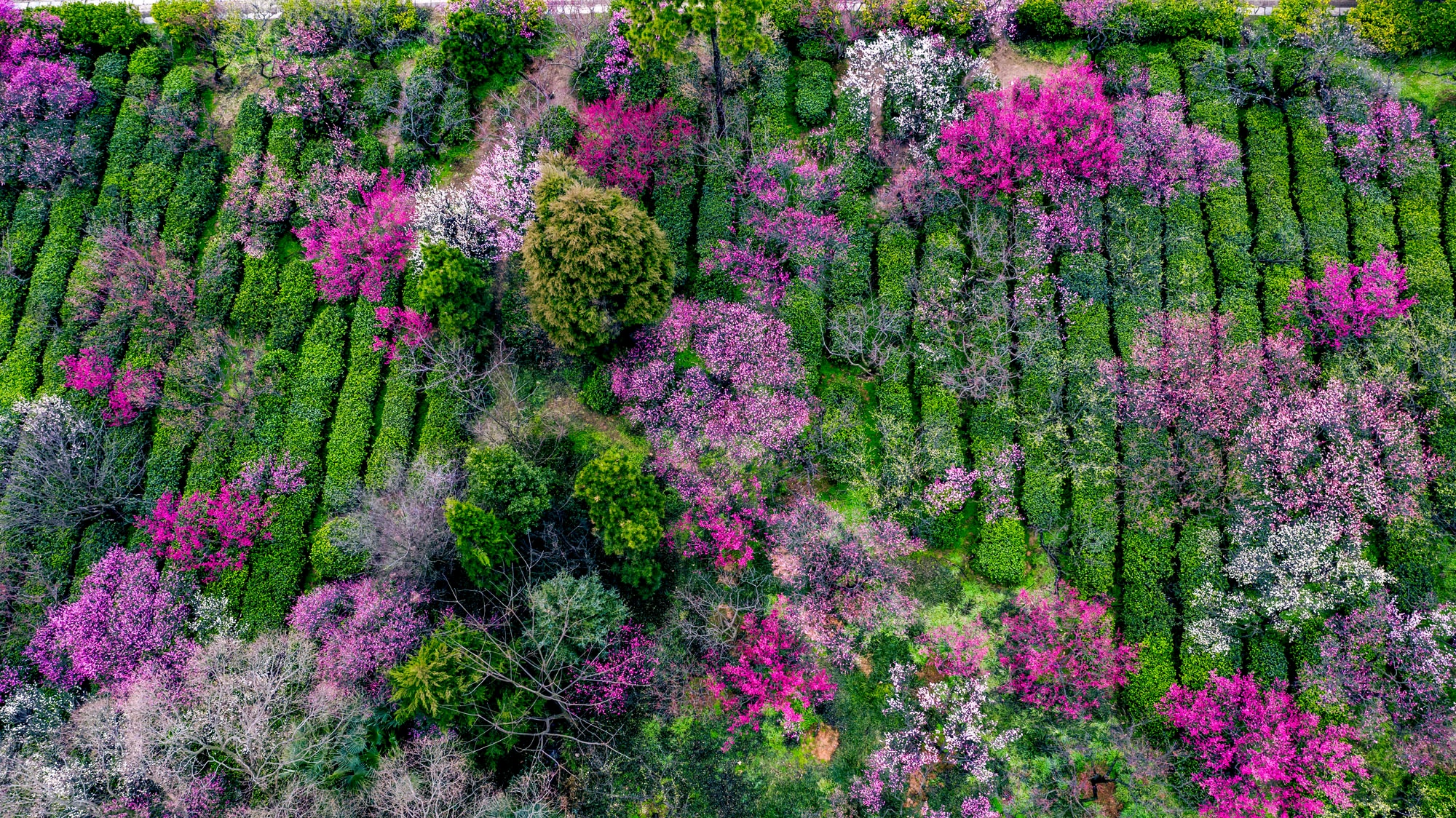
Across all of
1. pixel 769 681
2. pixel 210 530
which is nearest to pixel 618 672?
pixel 769 681

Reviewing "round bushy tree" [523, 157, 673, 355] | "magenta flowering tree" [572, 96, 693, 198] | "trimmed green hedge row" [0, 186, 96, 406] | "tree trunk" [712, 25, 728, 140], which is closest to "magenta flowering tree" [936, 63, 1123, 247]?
"tree trunk" [712, 25, 728, 140]

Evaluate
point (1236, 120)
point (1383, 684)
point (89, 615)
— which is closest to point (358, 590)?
point (89, 615)

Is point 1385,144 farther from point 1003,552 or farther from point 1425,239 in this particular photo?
point 1003,552

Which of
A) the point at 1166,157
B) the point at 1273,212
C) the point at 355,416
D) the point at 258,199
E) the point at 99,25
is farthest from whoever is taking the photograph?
the point at 99,25

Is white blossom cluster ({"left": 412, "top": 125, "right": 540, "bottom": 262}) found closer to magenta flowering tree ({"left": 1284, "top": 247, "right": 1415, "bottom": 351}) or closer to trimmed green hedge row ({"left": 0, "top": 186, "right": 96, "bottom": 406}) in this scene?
trimmed green hedge row ({"left": 0, "top": 186, "right": 96, "bottom": 406})

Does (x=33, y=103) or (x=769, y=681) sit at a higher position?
(x=33, y=103)

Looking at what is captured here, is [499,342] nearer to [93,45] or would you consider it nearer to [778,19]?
[778,19]

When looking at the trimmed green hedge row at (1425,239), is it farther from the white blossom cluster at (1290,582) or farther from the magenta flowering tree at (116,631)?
the magenta flowering tree at (116,631)

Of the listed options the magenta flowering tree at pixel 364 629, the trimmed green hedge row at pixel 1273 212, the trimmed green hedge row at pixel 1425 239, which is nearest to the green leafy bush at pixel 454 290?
the magenta flowering tree at pixel 364 629
